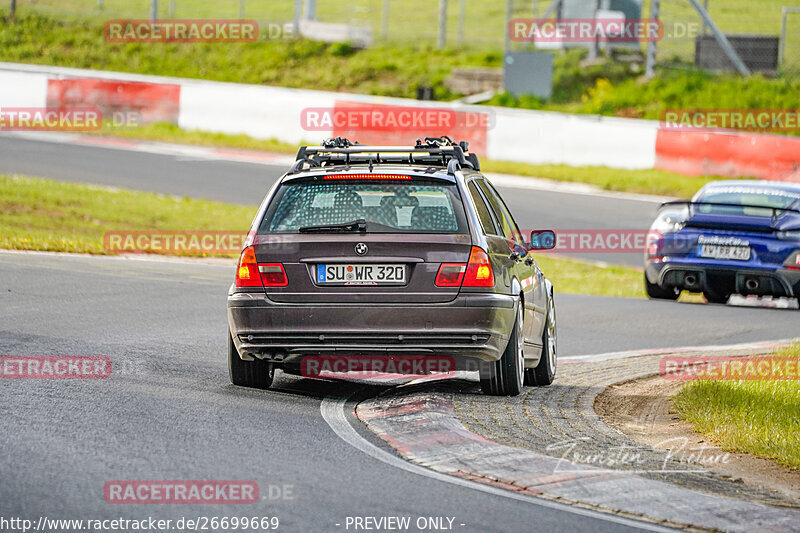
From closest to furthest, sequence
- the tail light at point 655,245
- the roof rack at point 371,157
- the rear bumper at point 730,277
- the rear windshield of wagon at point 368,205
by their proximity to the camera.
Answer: the rear windshield of wagon at point 368,205
the roof rack at point 371,157
the rear bumper at point 730,277
the tail light at point 655,245

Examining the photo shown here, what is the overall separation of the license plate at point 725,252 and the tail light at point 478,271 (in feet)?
25.3

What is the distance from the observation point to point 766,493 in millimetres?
6453

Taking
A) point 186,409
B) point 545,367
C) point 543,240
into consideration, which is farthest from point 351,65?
point 186,409

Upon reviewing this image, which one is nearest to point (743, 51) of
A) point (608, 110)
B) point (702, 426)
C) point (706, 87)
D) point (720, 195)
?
point (706, 87)

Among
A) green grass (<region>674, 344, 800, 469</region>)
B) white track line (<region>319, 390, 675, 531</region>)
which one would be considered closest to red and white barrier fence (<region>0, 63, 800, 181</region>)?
green grass (<region>674, 344, 800, 469</region>)

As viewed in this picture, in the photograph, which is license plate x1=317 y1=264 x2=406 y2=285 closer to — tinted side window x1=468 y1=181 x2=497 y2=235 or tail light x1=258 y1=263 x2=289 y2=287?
tail light x1=258 y1=263 x2=289 y2=287

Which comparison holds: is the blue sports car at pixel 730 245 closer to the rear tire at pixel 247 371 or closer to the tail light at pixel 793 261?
the tail light at pixel 793 261

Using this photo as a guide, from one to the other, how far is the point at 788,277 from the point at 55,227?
9.98 m

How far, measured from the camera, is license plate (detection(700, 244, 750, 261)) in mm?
15289

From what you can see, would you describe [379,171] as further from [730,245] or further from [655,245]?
[655,245]

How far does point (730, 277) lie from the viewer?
15398 mm

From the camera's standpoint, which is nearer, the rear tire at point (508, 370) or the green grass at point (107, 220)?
the rear tire at point (508, 370)

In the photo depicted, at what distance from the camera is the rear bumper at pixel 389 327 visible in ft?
26.9

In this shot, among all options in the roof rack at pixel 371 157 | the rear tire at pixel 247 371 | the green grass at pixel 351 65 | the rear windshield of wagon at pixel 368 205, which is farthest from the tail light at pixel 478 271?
the green grass at pixel 351 65
